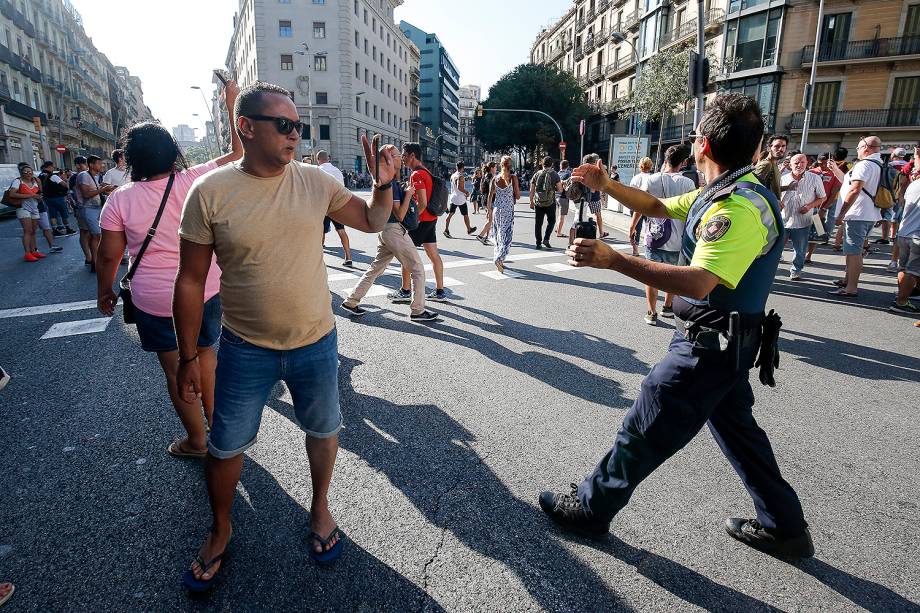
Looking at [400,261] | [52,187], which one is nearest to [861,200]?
[400,261]

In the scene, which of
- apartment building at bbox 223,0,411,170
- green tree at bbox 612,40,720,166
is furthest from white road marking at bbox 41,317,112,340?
apartment building at bbox 223,0,411,170

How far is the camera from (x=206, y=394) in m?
3.05

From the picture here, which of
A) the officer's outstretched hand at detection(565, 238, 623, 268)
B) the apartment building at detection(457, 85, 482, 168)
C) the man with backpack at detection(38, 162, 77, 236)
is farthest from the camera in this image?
the apartment building at detection(457, 85, 482, 168)

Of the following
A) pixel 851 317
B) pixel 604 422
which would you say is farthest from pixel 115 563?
pixel 851 317

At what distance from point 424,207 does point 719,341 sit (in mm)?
4653

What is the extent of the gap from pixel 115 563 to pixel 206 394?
102cm

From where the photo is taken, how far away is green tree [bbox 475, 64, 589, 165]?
45656mm

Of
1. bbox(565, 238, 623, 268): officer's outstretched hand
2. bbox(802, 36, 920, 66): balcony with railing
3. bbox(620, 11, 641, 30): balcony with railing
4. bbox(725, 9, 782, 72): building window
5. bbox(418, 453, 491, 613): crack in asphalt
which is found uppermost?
bbox(620, 11, 641, 30): balcony with railing

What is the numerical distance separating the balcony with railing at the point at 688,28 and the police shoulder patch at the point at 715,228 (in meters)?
37.1

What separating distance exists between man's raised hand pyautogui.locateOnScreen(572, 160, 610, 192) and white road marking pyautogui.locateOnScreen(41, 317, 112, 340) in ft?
17.5

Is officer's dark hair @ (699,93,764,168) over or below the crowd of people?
over

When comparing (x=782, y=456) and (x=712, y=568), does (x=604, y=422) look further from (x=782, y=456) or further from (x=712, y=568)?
(x=712, y=568)

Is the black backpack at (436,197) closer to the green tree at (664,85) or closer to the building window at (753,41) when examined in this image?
the green tree at (664,85)

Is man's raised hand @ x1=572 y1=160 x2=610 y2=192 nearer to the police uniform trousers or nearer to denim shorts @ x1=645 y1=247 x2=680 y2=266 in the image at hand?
the police uniform trousers
